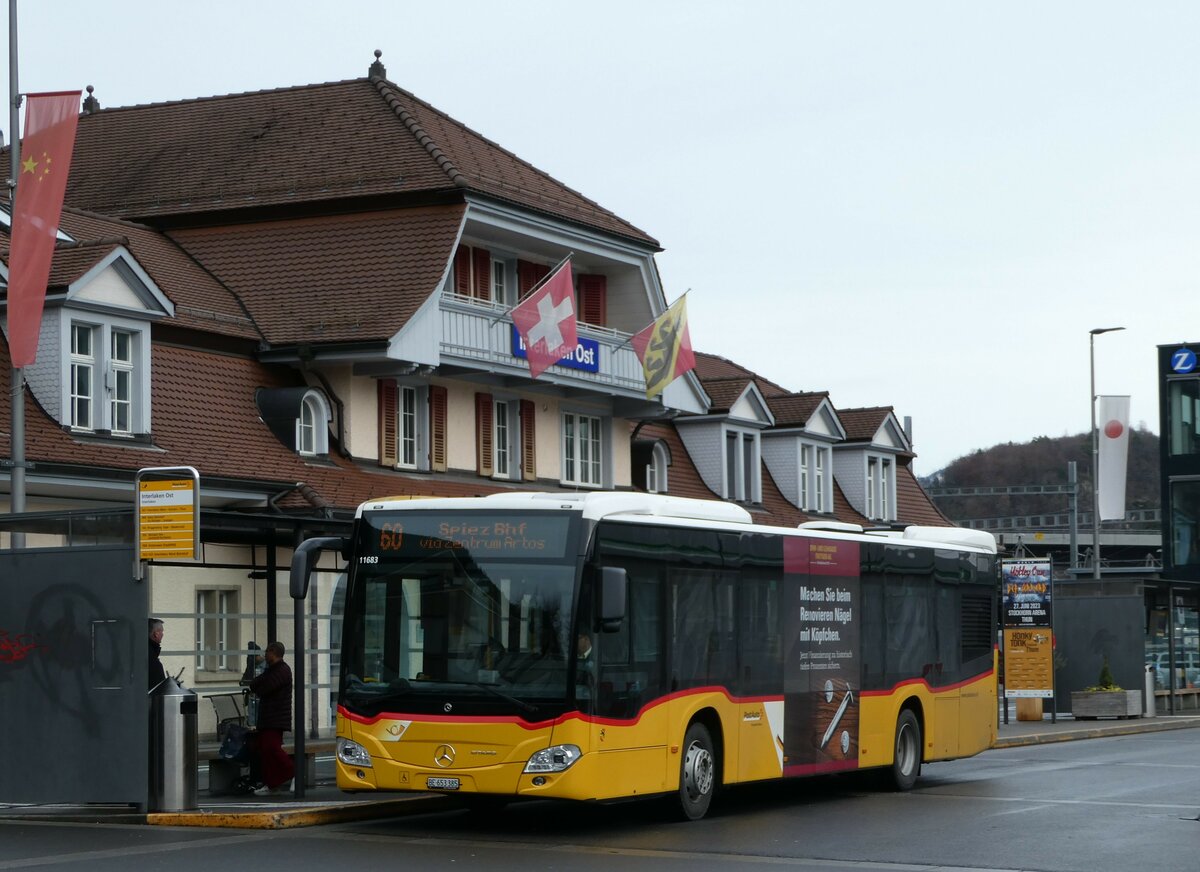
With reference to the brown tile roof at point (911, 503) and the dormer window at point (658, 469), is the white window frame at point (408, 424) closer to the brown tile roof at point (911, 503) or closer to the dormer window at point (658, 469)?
the dormer window at point (658, 469)

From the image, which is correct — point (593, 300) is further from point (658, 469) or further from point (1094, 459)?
point (1094, 459)

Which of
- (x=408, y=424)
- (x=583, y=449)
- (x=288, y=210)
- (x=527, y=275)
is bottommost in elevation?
(x=583, y=449)

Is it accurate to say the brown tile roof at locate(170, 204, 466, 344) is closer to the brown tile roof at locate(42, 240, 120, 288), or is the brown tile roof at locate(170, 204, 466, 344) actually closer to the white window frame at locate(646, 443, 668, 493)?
the brown tile roof at locate(42, 240, 120, 288)

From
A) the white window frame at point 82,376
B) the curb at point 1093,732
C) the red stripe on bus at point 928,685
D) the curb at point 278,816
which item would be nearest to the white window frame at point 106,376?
the white window frame at point 82,376

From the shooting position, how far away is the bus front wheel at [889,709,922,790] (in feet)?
74.1

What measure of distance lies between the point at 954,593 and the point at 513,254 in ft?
53.1

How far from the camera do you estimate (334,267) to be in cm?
3572

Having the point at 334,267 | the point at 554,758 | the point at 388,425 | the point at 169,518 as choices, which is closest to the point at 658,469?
the point at 388,425

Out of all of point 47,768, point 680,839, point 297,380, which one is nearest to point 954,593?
point 680,839

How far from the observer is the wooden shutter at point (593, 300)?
4059cm

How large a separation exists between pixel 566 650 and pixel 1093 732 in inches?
886

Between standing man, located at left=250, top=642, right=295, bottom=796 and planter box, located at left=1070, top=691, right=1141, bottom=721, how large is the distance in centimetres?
2686

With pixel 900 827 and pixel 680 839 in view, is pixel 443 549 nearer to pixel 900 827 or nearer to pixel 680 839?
pixel 680 839

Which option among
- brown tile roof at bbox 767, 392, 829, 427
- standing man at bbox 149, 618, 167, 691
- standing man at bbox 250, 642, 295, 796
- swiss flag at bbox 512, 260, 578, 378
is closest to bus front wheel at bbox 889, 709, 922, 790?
standing man at bbox 250, 642, 295, 796
